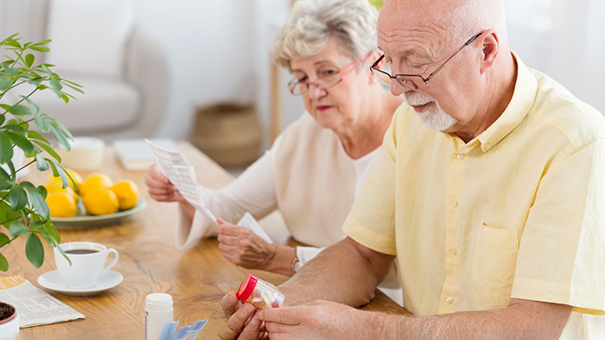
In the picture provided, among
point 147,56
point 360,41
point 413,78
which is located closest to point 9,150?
point 413,78

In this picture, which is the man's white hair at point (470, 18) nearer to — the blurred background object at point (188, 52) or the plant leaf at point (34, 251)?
the plant leaf at point (34, 251)

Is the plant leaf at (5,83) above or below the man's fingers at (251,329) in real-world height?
above

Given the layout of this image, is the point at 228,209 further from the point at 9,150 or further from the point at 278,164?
the point at 9,150

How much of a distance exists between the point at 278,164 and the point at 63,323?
86 centimetres

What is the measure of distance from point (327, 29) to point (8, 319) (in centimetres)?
108

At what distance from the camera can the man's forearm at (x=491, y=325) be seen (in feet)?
3.61

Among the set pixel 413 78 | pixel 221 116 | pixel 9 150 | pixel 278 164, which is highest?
pixel 413 78

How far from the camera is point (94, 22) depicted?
186 inches

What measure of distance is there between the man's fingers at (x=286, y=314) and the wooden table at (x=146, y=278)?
0.14 m

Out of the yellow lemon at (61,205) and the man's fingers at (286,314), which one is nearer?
the man's fingers at (286,314)

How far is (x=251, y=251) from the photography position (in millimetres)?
1614

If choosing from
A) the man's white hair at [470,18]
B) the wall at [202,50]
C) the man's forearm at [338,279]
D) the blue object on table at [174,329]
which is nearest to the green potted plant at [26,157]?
the blue object on table at [174,329]

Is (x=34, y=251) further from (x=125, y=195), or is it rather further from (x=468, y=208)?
(x=125, y=195)

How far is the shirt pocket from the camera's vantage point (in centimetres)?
124
